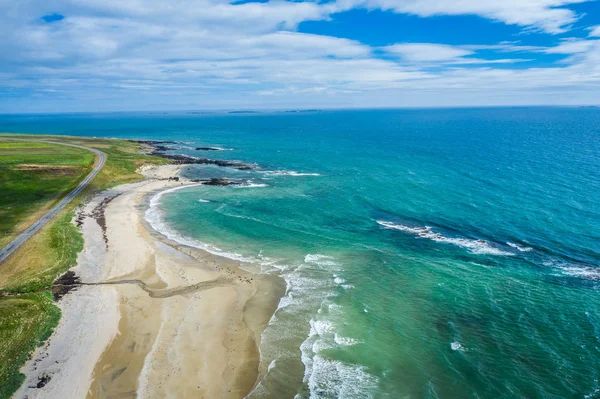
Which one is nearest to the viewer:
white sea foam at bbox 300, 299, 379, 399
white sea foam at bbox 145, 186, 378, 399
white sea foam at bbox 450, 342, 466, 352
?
white sea foam at bbox 300, 299, 379, 399

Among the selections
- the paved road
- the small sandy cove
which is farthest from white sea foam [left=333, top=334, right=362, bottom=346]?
the paved road

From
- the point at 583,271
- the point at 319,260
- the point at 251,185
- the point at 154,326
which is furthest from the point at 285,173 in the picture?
the point at 154,326

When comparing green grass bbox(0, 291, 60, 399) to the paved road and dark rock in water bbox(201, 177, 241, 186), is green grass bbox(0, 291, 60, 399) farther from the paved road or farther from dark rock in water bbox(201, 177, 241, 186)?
dark rock in water bbox(201, 177, 241, 186)

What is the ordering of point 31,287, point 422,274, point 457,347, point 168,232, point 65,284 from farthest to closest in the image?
point 168,232 < point 422,274 < point 65,284 < point 31,287 < point 457,347

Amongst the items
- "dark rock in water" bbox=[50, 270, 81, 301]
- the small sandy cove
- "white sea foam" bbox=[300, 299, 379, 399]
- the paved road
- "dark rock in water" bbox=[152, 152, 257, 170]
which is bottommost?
"white sea foam" bbox=[300, 299, 379, 399]

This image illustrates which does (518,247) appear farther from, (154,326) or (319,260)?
(154,326)

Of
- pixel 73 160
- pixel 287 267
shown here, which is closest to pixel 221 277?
pixel 287 267
